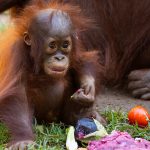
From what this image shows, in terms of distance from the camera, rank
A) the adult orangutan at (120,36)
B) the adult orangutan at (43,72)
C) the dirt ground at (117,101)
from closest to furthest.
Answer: the adult orangutan at (43,72), the dirt ground at (117,101), the adult orangutan at (120,36)

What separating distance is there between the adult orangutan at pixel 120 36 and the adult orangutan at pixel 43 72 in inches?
25.4

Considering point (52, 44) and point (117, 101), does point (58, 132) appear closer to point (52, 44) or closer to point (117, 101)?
point (52, 44)

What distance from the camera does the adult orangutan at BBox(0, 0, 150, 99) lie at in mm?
4262

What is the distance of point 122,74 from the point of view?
14.8 ft

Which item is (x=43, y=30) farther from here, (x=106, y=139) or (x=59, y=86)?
(x=106, y=139)

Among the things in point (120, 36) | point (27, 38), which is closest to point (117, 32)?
point (120, 36)

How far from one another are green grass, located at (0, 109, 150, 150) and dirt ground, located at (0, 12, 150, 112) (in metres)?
0.37

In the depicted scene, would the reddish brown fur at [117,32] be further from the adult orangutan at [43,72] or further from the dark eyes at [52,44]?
the dark eyes at [52,44]

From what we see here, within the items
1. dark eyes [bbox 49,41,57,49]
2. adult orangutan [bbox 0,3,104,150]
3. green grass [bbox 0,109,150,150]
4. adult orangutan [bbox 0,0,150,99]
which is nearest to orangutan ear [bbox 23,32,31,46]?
adult orangutan [bbox 0,3,104,150]

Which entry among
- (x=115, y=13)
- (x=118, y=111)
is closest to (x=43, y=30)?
(x=118, y=111)

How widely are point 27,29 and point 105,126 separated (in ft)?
2.33

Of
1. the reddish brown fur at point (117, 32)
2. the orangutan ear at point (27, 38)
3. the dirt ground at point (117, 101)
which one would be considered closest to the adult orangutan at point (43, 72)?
the orangutan ear at point (27, 38)

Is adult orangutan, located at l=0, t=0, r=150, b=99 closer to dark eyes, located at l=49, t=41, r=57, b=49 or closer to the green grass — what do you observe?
the green grass

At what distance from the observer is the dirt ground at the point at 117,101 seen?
412 centimetres
